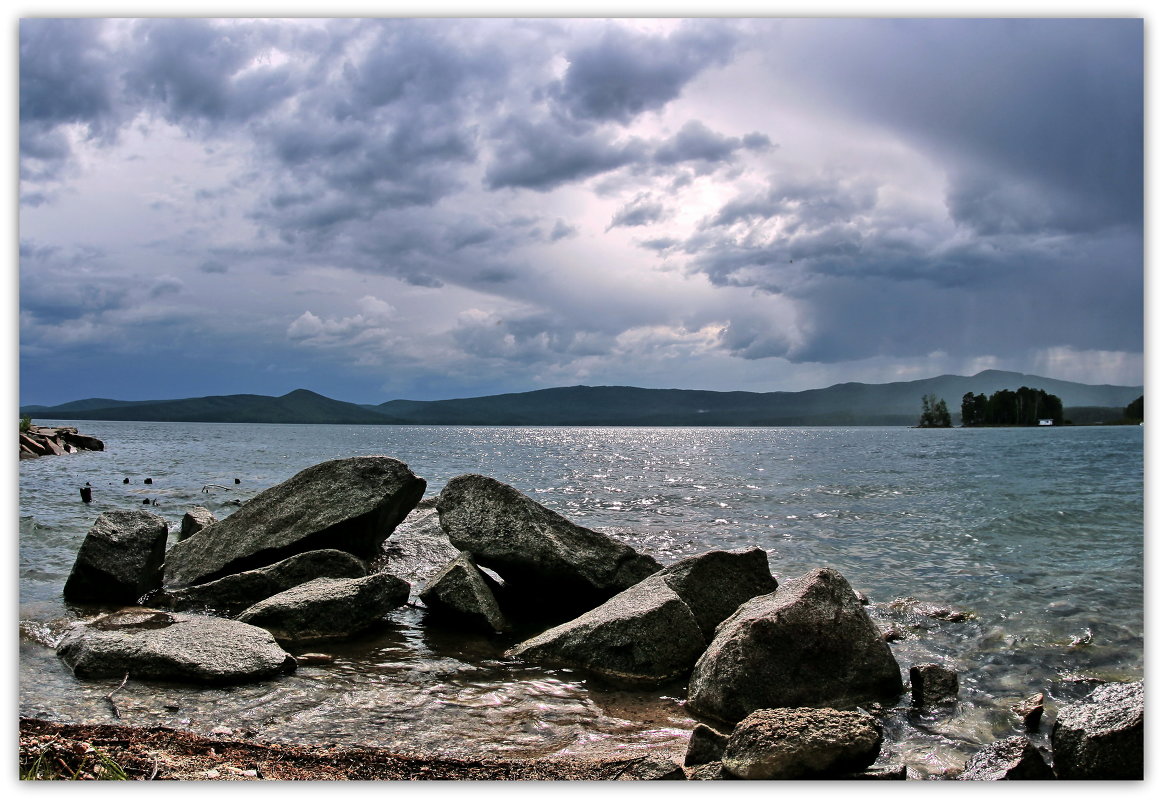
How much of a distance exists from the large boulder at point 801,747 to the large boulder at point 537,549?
5658 mm

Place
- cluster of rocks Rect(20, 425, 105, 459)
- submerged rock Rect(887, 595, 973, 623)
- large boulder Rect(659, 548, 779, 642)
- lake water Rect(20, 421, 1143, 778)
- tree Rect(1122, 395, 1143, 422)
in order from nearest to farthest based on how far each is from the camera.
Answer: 1. lake water Rect(20, 421, 1143, 778)
2. tree Rect(1122, 395, 1143, 422)
3. large boulder Rect(659, 548, 779, 642)
4. submerged rock Rect(887, 595, 973, 623)
5. cluster of rocks Rect(20, 425, 105, 459)

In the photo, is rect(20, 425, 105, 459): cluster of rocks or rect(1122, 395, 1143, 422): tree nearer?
rect(1122, 395, 1143, 422): tree

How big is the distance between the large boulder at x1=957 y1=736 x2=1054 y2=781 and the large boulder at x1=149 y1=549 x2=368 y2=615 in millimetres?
9262

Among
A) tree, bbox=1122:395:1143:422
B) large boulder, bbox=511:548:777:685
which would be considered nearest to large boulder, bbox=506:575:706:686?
large boulder, bbox=511:548:777:685

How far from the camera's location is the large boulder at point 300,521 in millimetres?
12398

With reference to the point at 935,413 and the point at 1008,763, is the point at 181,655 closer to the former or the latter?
the point at 1008,763

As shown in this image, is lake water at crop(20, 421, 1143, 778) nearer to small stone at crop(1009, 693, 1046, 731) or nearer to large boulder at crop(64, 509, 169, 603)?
small stone at crop(1009, 693, 1046, 731)

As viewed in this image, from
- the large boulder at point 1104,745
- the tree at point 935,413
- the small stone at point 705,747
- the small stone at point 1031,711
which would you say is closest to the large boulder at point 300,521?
the small stone at point 705,747

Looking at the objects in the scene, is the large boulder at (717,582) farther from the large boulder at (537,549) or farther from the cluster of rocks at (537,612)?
the large boulder at (537,549)

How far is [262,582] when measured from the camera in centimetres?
1159

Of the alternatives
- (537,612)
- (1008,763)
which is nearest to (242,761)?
(537,612)

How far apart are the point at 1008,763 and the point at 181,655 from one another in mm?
8063

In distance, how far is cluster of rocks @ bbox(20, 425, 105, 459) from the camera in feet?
128

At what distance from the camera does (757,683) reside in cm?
733
